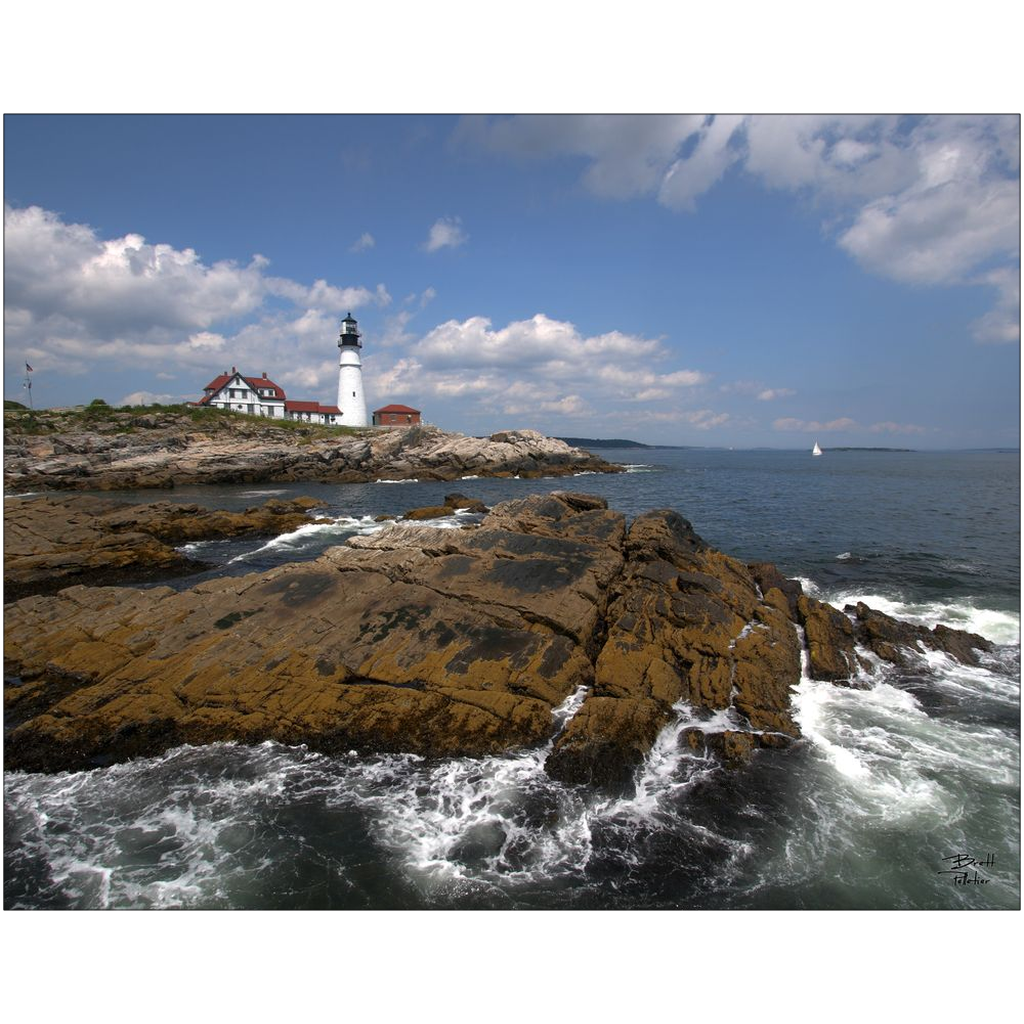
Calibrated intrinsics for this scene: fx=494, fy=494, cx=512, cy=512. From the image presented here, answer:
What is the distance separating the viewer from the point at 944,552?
2523cm

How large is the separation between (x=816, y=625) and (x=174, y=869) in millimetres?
15816

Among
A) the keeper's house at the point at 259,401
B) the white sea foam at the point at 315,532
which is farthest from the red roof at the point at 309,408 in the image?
the white sea foam at the point at 315,532

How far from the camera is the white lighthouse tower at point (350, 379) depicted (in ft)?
300

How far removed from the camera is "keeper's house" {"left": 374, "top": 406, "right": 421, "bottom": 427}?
360ft

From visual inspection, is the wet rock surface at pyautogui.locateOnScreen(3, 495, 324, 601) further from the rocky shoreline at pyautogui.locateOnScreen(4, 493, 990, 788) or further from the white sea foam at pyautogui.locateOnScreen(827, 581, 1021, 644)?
the white sea foam at pyautogui.locateOnScreen(827, 581, 1021, 644)

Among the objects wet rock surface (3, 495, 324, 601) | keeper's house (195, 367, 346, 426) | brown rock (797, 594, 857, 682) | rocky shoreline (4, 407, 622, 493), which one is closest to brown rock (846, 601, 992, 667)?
brown rock (797, 594, 857, 682)

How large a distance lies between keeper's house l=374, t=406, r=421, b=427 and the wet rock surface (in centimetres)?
7888

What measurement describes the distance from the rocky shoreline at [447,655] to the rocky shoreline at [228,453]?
5020 centimetres

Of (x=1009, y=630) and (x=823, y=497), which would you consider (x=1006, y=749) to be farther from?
(x=823, y=497)

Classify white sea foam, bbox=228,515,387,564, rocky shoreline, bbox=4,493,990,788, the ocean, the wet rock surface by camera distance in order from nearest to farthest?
1. the ocean
2. rocky shoreline, bbox=4,493,990,788
3. the wet rock surface
4. white sea foam, bbox=228,515,387,564

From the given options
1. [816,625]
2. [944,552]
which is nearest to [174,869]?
[816,625]

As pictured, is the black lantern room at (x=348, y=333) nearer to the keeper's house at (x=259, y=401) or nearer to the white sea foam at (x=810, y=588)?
the keeper's house at (x=259, y=401)
